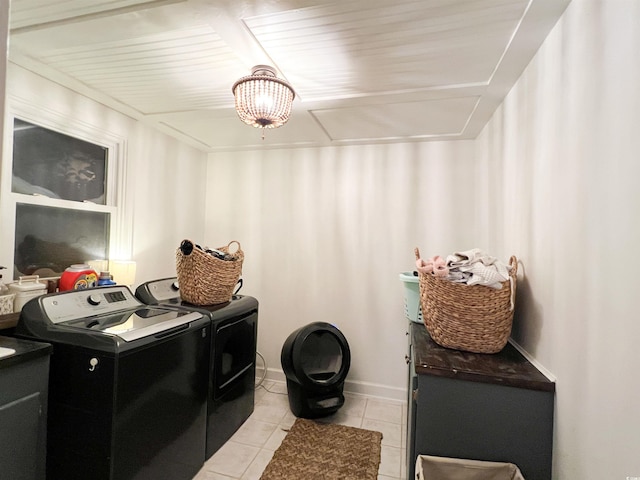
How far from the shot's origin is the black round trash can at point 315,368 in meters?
2.22

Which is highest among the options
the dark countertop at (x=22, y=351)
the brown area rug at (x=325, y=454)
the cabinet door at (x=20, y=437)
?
the dark countertop at (x=22, y=351)

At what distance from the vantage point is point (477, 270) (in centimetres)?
131

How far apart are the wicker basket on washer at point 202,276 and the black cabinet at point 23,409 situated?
2.58ft

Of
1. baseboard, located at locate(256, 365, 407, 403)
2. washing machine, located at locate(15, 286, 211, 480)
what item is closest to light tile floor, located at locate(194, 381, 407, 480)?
baseboard, located at locate(256, 365, 407, 403)

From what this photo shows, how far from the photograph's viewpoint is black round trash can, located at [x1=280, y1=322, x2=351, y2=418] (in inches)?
87.5

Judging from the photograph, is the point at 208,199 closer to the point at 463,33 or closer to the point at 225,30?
the point at 225,30

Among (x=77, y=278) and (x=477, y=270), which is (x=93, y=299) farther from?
(x=477, y=270)

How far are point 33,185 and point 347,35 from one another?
1.94 meters

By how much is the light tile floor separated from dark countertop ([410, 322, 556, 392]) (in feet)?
3.18

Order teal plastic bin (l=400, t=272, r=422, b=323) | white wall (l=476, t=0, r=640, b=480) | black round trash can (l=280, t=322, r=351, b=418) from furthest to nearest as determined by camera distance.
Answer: black round trash can (l=280, t=322, r=351, b=418) → teal plastic bin (l=400, t=272, r=422, b=323) → white wall (l=476, t=0, r=640, b=480)

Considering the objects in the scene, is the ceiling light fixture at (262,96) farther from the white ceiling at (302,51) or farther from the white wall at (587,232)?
the white wall at (587,232)

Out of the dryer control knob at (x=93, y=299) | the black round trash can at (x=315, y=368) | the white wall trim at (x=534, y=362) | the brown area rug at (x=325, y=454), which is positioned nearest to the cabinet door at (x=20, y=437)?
the dryer control knob at (x=93, y=299)

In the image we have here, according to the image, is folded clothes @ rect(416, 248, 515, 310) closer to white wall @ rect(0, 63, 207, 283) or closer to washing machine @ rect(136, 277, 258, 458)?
washing machine @ rect(136, 277, 258, 458)

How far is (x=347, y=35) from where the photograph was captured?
4.44 feet
